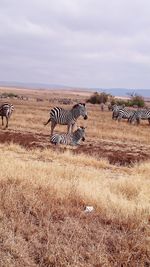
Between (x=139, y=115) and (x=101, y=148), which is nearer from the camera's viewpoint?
(x=101, y=148)

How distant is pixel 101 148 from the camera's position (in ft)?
62.8

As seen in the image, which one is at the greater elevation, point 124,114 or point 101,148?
point 124,114

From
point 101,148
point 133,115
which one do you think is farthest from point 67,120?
point 133,115

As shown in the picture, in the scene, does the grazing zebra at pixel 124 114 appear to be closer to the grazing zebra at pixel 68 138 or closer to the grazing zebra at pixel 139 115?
the grazing zebra at pixel 139 115

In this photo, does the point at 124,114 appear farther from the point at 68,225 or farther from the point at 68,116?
the point at 68,225

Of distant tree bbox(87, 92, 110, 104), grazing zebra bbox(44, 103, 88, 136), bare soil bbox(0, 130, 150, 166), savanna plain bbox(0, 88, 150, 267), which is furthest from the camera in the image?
distant tree bbox(87, 92, 110, 104)

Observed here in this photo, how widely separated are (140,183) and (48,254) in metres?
5.17

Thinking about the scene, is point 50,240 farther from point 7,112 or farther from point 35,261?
point 7,112

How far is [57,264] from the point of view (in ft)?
16.8

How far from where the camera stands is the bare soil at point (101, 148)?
16.5 meters

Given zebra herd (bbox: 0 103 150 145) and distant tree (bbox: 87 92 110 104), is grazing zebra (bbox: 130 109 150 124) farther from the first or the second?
distant tree (bbox: 87 92 110 104)

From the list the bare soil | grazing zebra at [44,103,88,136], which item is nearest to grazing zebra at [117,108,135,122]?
grazing zebra at [44,103,88,136]

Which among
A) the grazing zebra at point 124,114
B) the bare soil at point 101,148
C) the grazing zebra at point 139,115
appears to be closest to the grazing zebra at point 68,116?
the bare soil at point 101,148

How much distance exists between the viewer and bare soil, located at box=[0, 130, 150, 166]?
16547 mm
